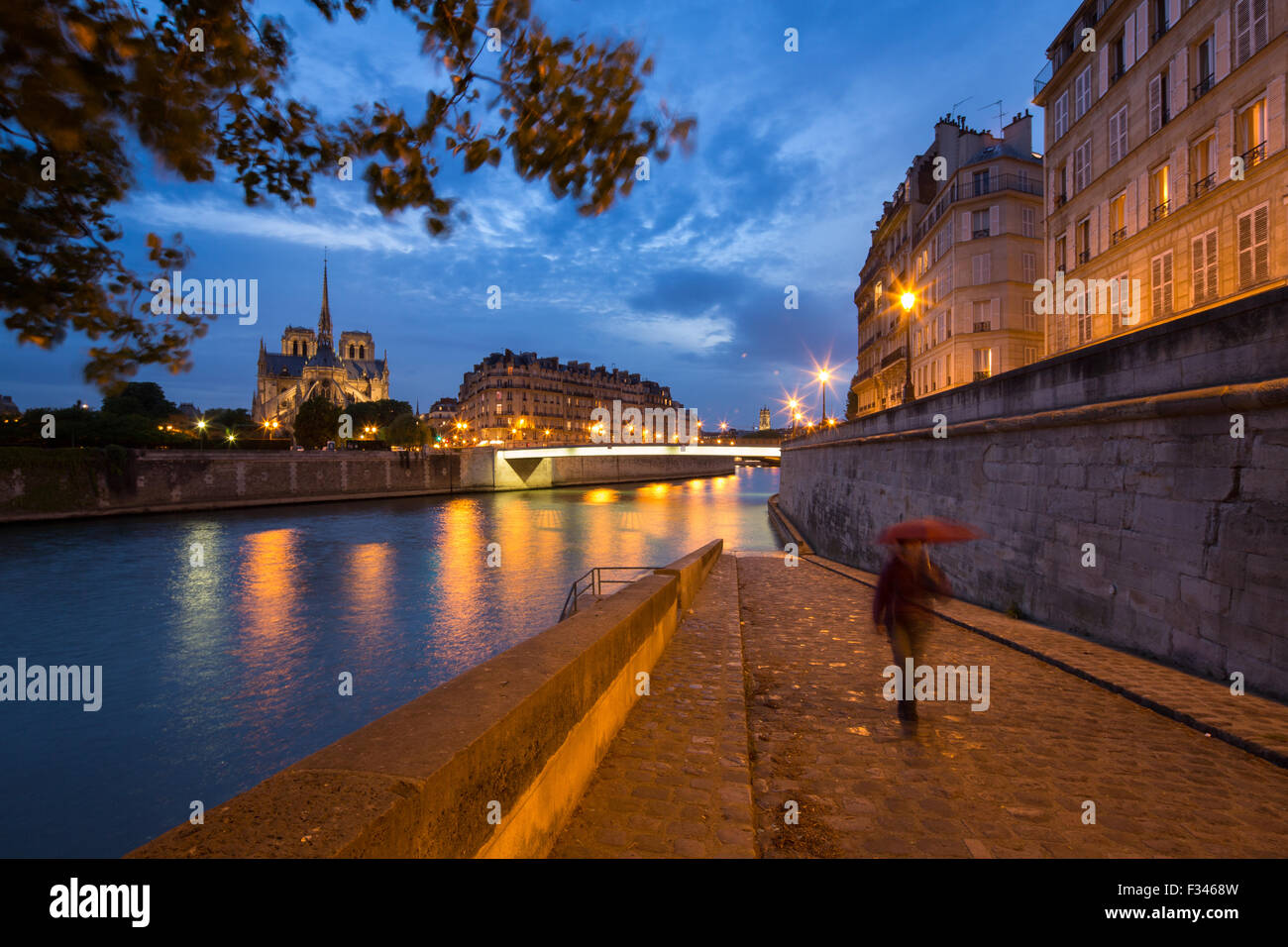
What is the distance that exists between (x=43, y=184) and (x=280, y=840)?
2.90 m

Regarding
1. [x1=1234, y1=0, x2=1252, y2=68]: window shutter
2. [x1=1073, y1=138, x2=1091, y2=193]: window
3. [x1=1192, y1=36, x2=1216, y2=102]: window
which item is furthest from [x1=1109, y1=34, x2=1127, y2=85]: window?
[x1=1234, y1=0, x2=1252, y2=68]: window shutter

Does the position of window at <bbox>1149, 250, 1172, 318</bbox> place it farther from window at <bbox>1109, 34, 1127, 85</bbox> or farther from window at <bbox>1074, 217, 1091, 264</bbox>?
window at <bbox>1109, 34, 1127, 85</bbox>

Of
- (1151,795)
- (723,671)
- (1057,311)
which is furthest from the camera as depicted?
(1057,311)

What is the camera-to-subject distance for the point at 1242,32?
39.3 feet

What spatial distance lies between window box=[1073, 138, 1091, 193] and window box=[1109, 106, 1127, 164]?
1038 mm

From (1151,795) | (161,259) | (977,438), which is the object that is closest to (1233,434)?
(1151,795)

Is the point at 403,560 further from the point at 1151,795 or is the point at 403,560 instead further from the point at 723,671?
the point at 1151,795

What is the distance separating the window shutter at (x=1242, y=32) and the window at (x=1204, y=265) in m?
3.20

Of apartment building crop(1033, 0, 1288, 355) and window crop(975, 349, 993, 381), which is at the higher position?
apartment building crop(1033, 0, 1288, 355)

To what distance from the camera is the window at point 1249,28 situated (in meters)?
11.5

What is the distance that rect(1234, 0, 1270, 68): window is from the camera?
37.7ft

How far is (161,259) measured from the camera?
300 centimetres

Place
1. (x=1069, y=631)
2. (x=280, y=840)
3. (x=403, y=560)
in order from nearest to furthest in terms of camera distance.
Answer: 1. (x=280, y=840)
2. (x=1069, y=631)
3. (x=403, y=560)

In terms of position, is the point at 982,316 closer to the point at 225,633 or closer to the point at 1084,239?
the point at 1084,239
